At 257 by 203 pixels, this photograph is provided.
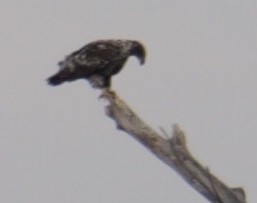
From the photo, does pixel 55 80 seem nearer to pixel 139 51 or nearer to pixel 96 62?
pixel 96 62

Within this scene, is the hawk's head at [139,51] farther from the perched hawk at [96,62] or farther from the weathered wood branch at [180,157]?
the weathered wood branch at [180,157]

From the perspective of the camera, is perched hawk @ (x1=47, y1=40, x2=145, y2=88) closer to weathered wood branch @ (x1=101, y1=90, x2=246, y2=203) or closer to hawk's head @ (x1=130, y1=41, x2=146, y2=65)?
hawk's head @ (x1=130, y1=41, x2=146, y2=65)

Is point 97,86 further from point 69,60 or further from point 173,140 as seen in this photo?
point 173,140

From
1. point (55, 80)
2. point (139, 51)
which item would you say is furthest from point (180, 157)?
point (139, 51)

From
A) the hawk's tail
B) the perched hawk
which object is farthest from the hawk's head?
the hawk's tail

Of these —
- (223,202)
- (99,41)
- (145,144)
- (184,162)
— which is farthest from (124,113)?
(99,41)
